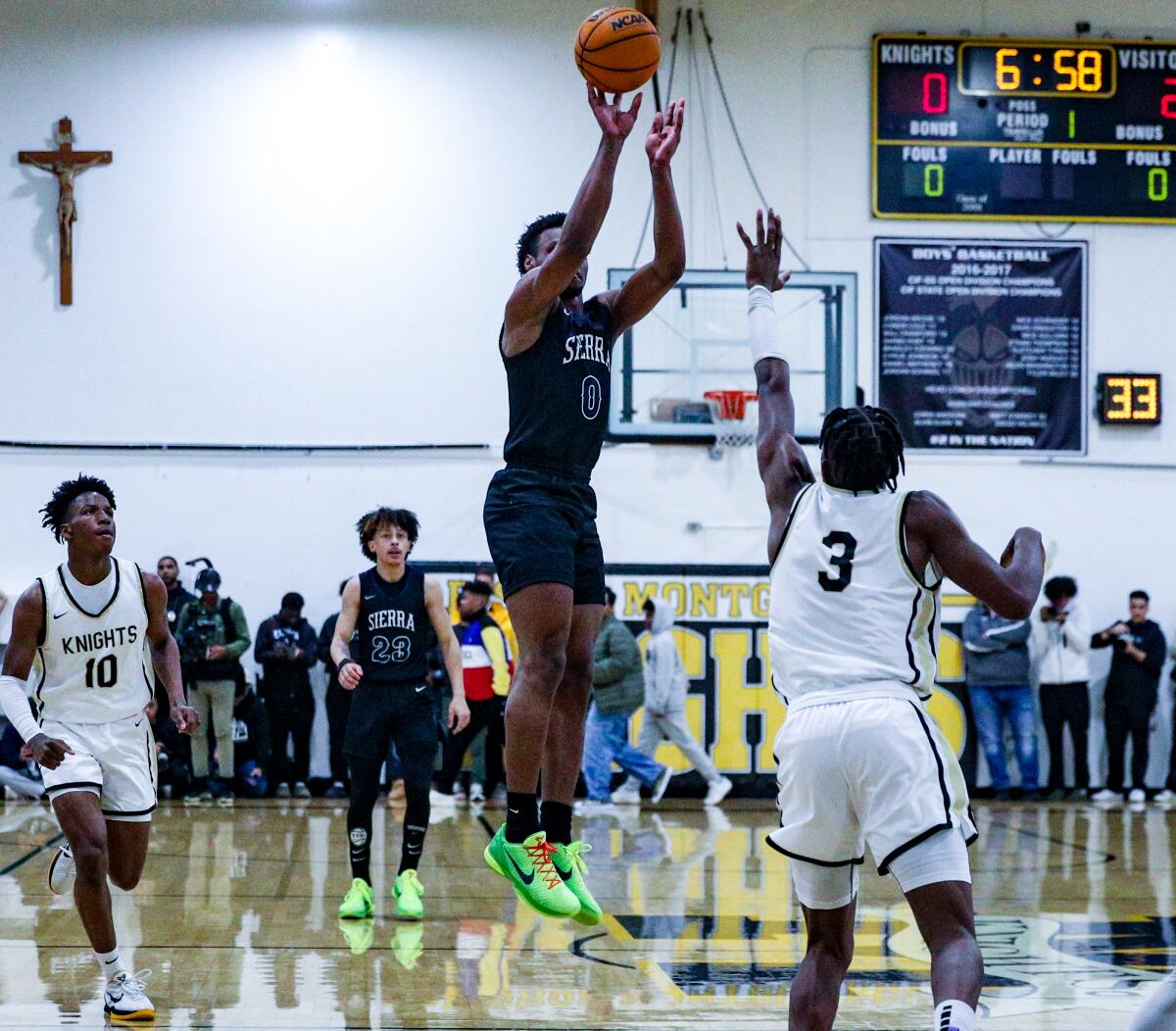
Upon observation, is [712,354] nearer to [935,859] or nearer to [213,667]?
[213,667]

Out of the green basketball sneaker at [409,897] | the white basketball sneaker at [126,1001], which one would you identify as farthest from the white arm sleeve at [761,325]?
the green basketball sneaker at [409,897]

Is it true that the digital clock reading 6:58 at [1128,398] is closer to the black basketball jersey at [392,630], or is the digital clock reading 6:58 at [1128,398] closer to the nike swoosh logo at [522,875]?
the black basketball jersey at [392,630]

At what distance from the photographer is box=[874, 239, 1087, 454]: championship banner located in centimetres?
1568

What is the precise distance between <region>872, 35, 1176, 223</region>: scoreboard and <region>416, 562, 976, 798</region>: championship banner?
4.17 m

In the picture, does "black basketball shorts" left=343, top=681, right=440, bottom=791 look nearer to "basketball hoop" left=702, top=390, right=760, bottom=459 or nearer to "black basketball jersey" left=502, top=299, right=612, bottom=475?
"black basketball jersey" left=502, top=299, right=612, bottom=475

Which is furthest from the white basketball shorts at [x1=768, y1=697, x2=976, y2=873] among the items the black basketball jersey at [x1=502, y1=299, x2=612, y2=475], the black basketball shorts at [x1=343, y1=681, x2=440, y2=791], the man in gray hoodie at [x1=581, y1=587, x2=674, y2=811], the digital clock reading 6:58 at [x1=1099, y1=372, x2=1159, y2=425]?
the digital clock reading 6:58 at [x1=1099, y1=372, x2=1159, y2=425]

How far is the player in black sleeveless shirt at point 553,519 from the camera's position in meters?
4.75

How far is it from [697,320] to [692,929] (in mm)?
7975

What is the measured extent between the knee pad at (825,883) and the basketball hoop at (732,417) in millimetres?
10729

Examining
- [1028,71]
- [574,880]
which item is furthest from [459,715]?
[1028,71]

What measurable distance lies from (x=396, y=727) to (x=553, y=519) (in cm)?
384

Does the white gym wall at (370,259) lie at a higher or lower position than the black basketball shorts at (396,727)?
higher

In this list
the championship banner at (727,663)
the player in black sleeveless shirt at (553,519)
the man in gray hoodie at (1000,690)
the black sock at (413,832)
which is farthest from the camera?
the championship banner at (727,663)

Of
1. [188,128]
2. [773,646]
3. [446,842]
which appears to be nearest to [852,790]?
[773,646]
